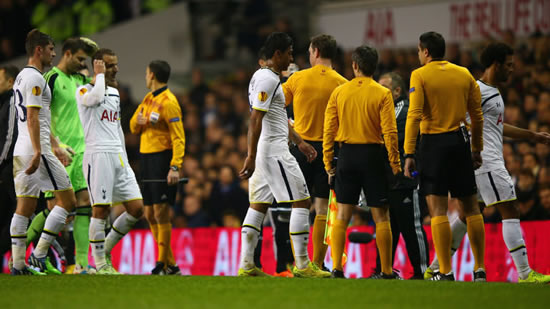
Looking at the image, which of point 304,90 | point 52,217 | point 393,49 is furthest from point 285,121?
point 393,49

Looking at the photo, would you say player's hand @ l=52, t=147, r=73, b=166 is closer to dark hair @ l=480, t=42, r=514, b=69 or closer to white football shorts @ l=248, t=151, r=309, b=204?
white football shorts @ l=248, t=151, r=309, b=204

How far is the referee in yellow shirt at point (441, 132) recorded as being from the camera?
7344 mm

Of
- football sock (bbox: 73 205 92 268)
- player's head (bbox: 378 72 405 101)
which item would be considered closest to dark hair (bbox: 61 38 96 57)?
football sock (bbox: 73 205 92 268)

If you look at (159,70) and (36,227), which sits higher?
(159,70)

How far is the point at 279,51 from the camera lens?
25.6 feet

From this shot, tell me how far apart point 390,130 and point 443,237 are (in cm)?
101

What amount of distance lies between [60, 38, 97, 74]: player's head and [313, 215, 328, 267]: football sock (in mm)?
2951

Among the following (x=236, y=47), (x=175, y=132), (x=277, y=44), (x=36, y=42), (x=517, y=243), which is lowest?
(x=517, y=243)

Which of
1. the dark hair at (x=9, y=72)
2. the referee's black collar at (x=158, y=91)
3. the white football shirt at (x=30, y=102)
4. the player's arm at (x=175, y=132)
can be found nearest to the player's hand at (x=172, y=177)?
the player's arm at (x=175, y=132)

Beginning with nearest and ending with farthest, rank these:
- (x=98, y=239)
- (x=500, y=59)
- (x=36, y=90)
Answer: (x=500, y=59)
(x=36, y=90)
(x=98, y=239)

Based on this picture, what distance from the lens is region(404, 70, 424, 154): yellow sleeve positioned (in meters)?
7.29

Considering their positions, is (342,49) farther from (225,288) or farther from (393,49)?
(225,288)

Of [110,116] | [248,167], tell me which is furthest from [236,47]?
[248,167]

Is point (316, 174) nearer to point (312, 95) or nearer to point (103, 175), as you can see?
point (312, 95)
